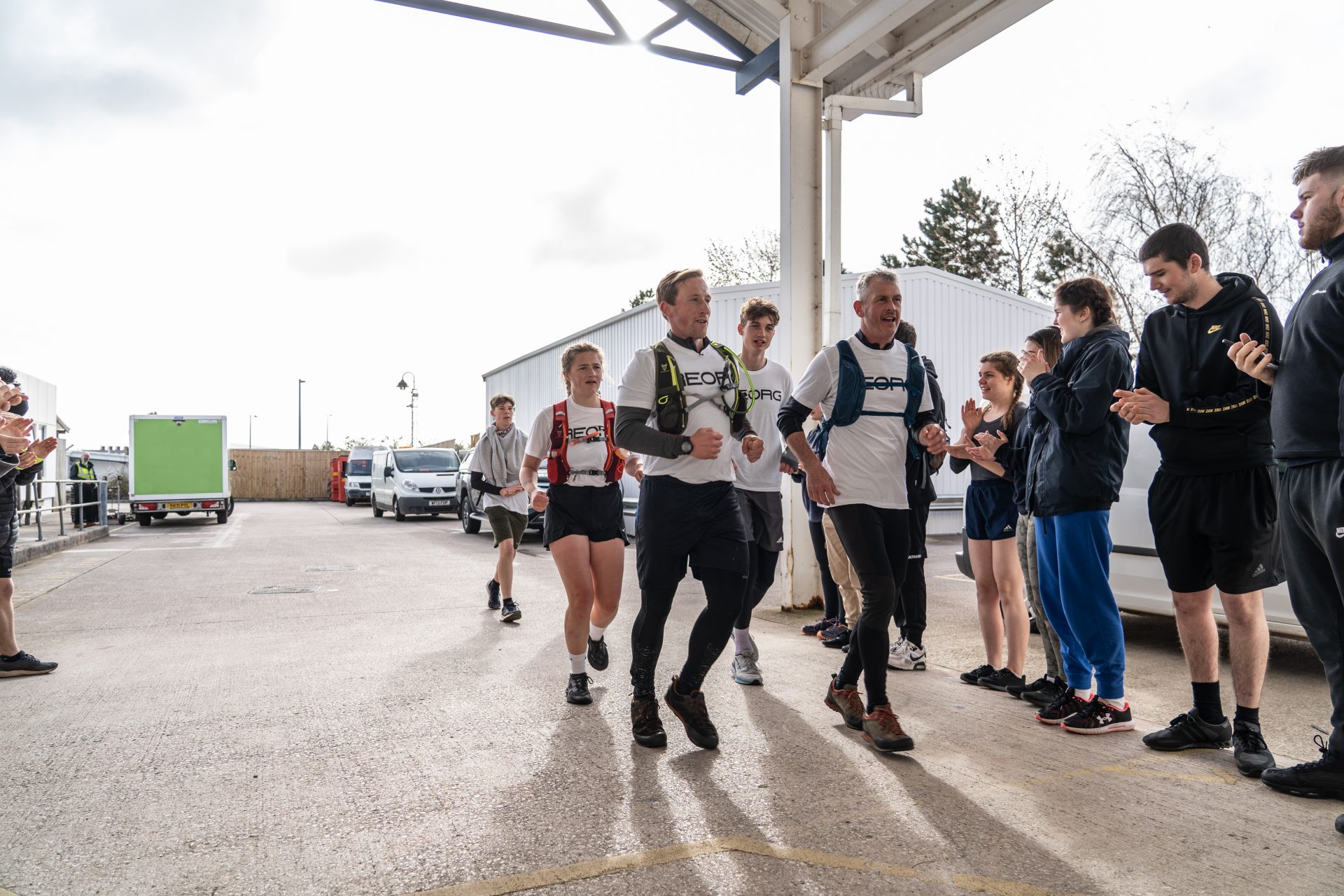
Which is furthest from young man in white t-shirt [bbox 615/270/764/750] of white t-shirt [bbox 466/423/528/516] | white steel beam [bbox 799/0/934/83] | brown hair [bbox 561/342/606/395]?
white steel beam [bbox 799/0/934/83]

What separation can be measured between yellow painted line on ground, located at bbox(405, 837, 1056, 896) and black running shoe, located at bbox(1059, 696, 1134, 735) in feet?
5.76

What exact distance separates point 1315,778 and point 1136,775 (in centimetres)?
58

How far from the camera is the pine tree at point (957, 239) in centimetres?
3762

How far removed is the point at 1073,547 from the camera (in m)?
4.16

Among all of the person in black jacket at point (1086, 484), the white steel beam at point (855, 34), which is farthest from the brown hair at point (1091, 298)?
the white steel beam at point (855, 34)

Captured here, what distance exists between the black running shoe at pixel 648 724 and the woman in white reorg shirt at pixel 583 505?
72 cm

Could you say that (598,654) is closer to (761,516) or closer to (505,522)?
(761,516)

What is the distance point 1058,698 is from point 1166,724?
557mm

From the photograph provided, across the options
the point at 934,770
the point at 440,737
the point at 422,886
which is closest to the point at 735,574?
the point at 934,770

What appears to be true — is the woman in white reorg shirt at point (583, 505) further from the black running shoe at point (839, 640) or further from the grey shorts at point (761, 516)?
the black running shoe at point (839, 640)

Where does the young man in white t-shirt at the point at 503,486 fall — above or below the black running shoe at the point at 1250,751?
above

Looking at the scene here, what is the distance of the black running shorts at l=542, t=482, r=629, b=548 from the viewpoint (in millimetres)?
4719

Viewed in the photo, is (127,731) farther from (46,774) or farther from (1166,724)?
(1166,724)

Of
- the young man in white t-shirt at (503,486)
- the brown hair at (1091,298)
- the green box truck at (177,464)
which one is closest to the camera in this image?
the brown hair at (1091,298)
